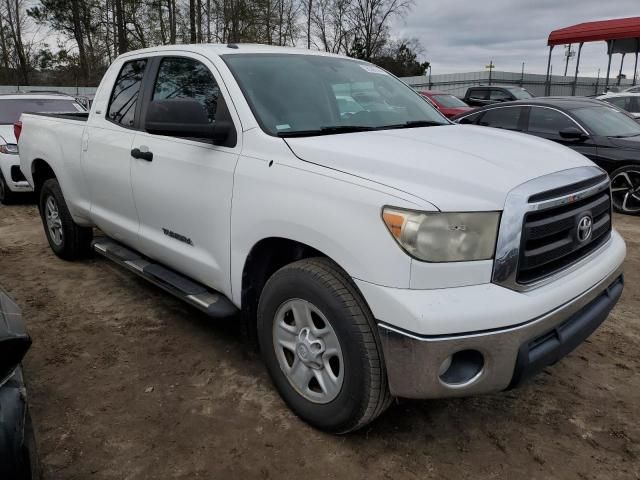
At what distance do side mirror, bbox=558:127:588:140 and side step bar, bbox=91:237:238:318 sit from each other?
6.31 m

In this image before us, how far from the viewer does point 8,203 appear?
8.43 meters

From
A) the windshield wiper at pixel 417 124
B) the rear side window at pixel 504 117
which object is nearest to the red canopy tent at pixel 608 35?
the rear side window at pixel 504 117

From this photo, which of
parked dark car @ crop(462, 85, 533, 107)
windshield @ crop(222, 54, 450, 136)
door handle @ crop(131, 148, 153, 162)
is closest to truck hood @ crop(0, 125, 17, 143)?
door handle @ crop(131, 148, 153, 162)

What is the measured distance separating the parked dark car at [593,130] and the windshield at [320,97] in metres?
4.84

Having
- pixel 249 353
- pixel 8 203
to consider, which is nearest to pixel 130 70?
pixel 249 353

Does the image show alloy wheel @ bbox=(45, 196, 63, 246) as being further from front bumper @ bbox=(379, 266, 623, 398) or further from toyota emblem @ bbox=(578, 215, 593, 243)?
toyota emblem @ bbox=(578, 215, 593, 243)

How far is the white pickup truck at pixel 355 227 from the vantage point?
7.07 feet

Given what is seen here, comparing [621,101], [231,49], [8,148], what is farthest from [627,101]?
[8,148]

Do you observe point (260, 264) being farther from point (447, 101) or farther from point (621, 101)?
point (447, 101)

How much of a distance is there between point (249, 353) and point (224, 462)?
1097 mm

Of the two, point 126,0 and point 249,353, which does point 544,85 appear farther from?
point 249,353

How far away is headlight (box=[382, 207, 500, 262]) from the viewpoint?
2.13 metres

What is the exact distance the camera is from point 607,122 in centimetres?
800

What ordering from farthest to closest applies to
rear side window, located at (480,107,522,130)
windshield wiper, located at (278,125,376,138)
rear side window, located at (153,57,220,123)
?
1. rear side window, located at (480,107,522,130)
2. rear side window, located at (153,57,220,123)
3. windshield wiper, located at (278,125,376,138)
